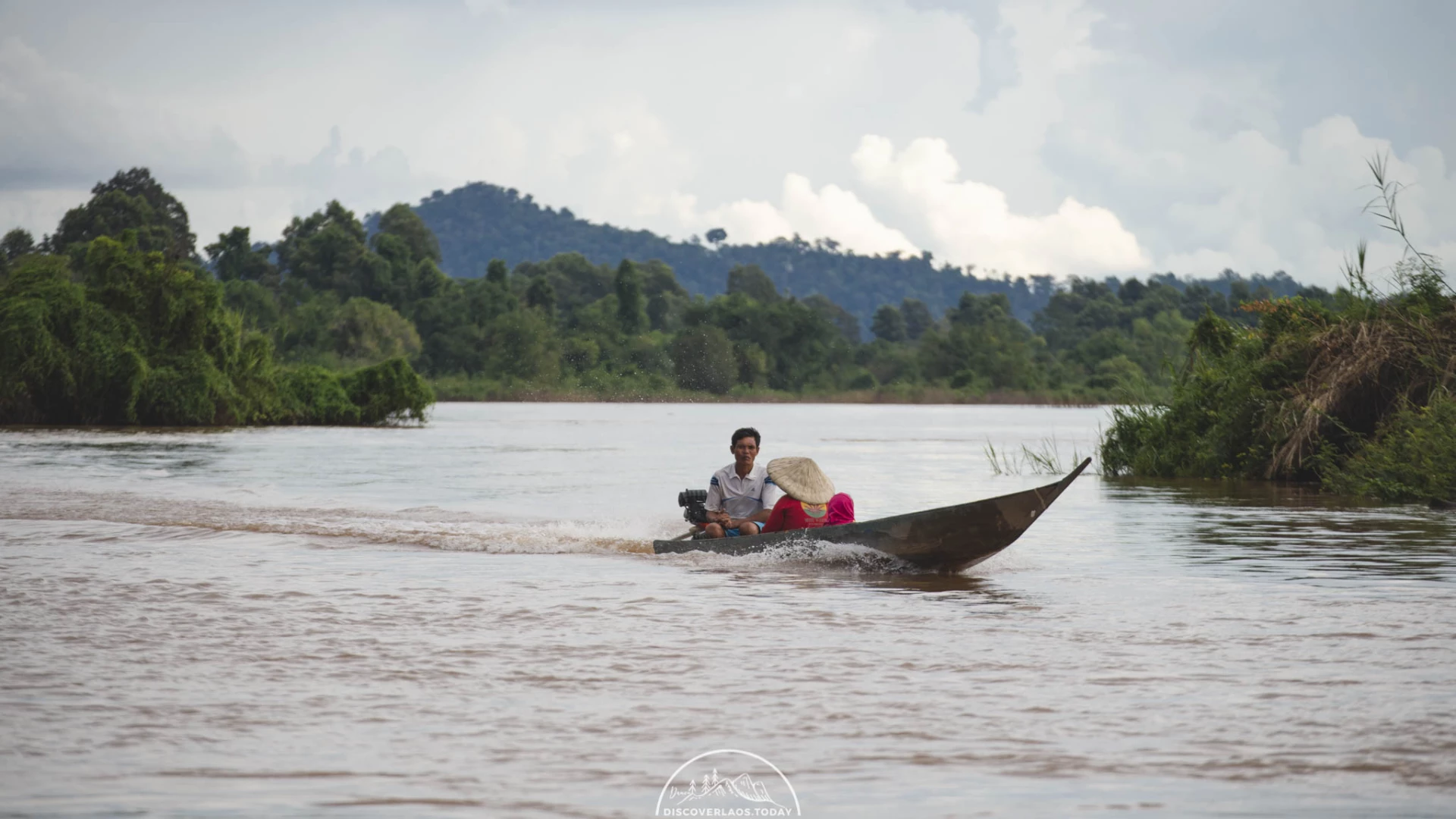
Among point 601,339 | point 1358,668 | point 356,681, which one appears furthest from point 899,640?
point 601,339

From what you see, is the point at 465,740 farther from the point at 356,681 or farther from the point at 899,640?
the point at 899,640

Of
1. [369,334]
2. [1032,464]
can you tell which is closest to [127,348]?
[1032,464]

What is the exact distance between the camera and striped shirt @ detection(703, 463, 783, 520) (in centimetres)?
1246

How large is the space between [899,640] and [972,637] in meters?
0.45

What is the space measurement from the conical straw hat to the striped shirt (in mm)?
555

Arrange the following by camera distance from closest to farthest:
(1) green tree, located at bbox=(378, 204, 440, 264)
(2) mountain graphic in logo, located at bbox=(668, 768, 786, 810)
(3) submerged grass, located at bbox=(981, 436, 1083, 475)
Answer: (2) mountain graphic in logo, located at bbox=(668, 768, 786, 810) < (3) submerged grass, located at bbox=(981, 436, 1083, 475) < (1) green tree, located at bbox=(378, 204, 440, 264)

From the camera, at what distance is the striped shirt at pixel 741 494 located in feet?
40.9

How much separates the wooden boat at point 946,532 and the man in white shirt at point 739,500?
2.18 feet

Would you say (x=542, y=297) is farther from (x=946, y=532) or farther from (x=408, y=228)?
(x=946, y=532)

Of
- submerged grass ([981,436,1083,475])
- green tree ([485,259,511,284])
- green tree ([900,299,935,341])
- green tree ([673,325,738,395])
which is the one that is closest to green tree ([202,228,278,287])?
green tree ([485,259,511,284])

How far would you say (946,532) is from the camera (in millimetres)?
11078

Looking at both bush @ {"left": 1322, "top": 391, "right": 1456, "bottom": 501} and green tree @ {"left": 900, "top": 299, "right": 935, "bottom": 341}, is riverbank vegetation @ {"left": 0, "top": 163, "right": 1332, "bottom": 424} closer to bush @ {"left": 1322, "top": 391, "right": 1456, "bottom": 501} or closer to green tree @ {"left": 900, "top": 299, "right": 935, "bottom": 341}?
green tree @ {"left": 900, "top": 299, "right": 935, "bottom": 341}

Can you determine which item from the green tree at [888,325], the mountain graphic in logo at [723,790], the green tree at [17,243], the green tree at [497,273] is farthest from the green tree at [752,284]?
the mountain graphic in logo at [723,790]

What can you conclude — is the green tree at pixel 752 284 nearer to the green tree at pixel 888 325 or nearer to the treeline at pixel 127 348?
the green tree at pixel 888 325
